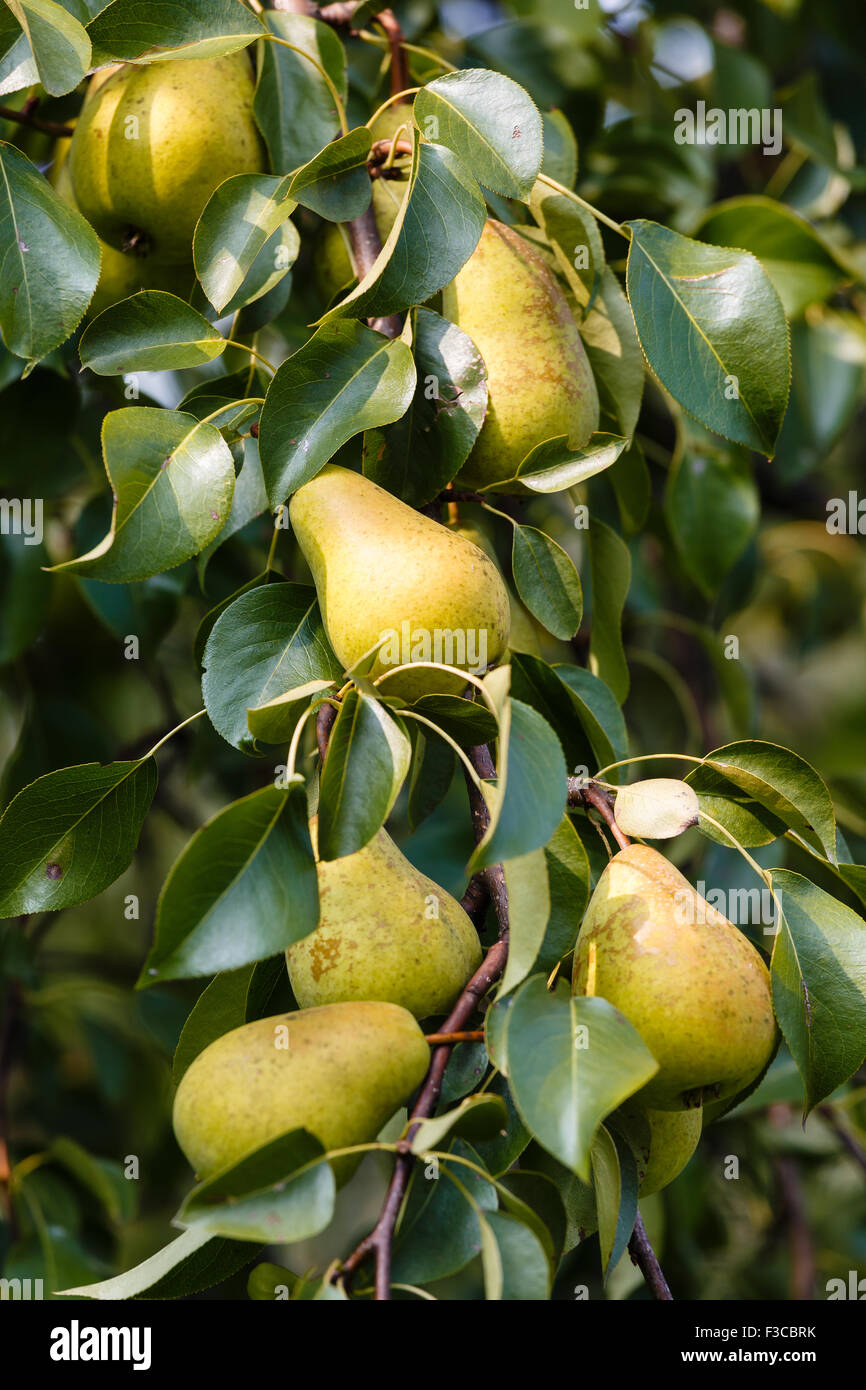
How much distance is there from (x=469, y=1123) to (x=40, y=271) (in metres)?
0.53

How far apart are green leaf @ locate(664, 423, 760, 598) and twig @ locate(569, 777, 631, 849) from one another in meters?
0.56

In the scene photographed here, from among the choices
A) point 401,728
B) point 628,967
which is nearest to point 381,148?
point 401,728

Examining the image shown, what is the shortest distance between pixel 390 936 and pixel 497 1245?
0.16 m

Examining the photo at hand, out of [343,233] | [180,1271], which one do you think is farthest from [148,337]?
[180,1271]

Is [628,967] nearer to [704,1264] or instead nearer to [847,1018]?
[847,1018]

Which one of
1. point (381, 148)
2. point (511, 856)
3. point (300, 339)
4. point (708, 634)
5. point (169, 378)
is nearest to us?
point (511, 856)

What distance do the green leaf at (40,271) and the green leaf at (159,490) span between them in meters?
0.09

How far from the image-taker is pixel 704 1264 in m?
1.82

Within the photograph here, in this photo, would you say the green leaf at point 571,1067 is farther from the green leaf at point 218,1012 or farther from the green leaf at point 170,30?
the green leaf at point 170,30

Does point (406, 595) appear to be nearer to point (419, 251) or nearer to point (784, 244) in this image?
point (419, 251)

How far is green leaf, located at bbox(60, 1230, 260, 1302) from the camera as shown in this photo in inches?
22.9

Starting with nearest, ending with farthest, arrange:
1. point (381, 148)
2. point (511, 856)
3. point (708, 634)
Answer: point (511, 856), point (381, 148), point (708, 634)

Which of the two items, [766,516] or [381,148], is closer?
[381,148]
